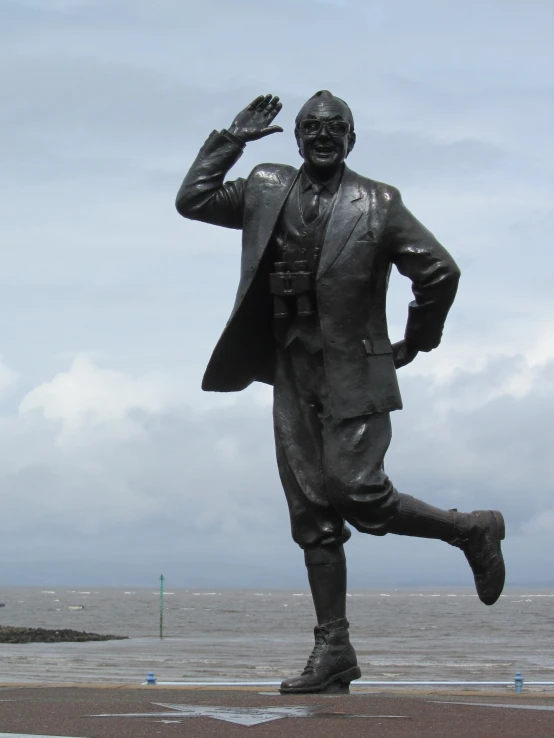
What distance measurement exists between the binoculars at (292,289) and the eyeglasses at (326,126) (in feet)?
2.20

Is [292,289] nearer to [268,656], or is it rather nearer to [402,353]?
[402,353]

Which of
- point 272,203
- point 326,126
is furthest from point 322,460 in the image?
point 326,126

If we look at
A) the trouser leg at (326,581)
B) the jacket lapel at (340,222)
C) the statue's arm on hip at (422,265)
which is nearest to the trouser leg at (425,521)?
the trouser leg at (326,581)

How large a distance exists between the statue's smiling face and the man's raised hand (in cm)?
24

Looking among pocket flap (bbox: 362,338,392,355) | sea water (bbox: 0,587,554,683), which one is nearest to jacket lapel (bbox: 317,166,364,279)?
pocket flap (bbox: 362,338,392,355)

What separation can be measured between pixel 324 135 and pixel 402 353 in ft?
3.72

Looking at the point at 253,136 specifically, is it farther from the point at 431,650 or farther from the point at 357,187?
Answer: the point at 431,650

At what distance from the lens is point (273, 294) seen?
5.83 meters

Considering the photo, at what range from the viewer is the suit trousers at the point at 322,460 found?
5527 mm

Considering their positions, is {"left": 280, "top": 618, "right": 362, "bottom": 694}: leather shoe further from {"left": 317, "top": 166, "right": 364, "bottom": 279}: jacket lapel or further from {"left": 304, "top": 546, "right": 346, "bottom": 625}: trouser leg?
{"left": 317, "top": 166, "right": 364, "bottom": 279}: jacket lapel

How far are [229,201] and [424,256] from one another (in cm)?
104

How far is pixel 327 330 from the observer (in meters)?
5.64

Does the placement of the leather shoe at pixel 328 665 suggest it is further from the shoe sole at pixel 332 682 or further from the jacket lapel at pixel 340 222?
the jacket lapel at pixel 340 222

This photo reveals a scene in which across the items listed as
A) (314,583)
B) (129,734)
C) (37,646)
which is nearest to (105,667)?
(37,646)
